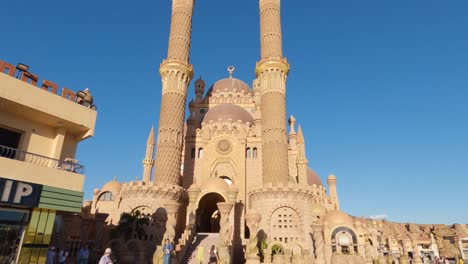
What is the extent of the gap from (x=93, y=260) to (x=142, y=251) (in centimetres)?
310

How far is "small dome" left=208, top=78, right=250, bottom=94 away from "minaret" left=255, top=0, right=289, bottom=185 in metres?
12.2

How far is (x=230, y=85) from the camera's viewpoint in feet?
157

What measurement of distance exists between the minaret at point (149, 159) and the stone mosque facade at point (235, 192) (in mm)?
133

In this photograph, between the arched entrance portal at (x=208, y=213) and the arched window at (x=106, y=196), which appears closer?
the arched entrance portal at (x=208, y=213)

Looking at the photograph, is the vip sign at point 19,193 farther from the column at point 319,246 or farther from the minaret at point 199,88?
the minaret at point 199,88

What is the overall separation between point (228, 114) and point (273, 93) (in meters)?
8.20

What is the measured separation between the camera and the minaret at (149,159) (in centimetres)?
3994

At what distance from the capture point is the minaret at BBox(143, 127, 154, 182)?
131ft

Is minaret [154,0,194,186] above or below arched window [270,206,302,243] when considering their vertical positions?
above

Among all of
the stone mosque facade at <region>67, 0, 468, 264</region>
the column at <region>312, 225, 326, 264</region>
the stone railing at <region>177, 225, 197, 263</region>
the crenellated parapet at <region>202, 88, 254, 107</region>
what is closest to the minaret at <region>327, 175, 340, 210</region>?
the stone mosque facade at <region>67, 0, 468, 264</region>

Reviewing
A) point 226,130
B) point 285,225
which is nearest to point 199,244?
point 285,225

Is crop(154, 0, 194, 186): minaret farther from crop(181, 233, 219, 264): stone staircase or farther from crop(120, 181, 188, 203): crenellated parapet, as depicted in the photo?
crop(181, 233, 219, 264): stone staircase

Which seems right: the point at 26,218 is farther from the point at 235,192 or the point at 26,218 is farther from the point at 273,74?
the point at 273,74

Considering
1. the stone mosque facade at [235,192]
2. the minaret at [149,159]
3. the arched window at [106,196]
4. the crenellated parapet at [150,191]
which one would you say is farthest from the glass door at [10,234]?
the minaret at [149,159]
